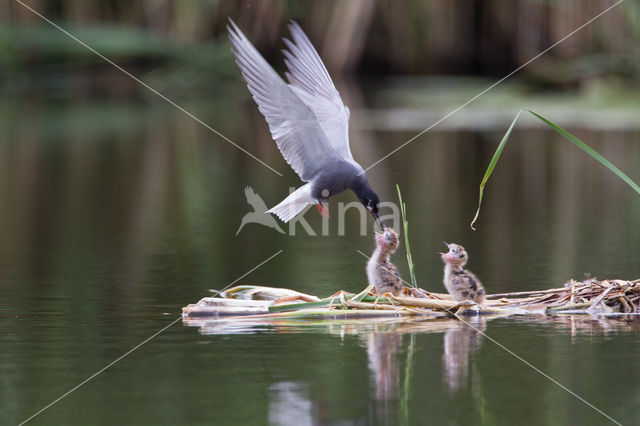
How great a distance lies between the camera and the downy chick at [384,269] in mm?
5430

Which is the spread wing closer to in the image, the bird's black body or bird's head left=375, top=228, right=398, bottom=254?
the bird's black body

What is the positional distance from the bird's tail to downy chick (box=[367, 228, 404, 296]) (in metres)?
0.43

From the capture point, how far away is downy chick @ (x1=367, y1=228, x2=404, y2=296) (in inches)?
214

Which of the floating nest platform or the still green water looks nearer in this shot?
the still green water

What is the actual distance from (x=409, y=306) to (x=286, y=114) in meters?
1.10

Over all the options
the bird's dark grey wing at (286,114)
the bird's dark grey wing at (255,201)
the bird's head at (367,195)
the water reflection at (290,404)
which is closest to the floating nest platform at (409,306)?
the bird's head at (367,195)

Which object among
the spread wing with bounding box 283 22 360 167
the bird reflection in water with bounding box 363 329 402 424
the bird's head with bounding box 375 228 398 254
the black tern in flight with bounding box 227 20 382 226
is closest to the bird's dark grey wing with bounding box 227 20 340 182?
the black tern in flight with bounding box 227 20 382 226

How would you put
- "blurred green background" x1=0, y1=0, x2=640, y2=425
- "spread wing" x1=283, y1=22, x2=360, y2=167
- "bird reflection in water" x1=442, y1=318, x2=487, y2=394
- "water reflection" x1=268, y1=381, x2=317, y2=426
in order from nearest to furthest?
"water reflection" x1=268, y1=381, x2=317, y2=426 → "blurred green background" x1=0, y1=0, x2=640, y2=425 → "bird reflection in water" x1=442, y1=318, x2=487, y2=394 → "spread wing" x1=283, y1=22, x2=360, y2=167

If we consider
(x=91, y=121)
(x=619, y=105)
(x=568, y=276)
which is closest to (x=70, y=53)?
(x=91, y=121)

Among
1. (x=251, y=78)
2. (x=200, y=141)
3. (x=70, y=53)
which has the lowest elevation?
(x=251, y=78)

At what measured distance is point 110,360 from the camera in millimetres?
4383

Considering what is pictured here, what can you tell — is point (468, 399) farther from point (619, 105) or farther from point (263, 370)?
point (619, 105)

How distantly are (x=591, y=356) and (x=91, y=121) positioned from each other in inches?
496

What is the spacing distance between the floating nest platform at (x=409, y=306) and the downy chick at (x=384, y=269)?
4.3 inches
